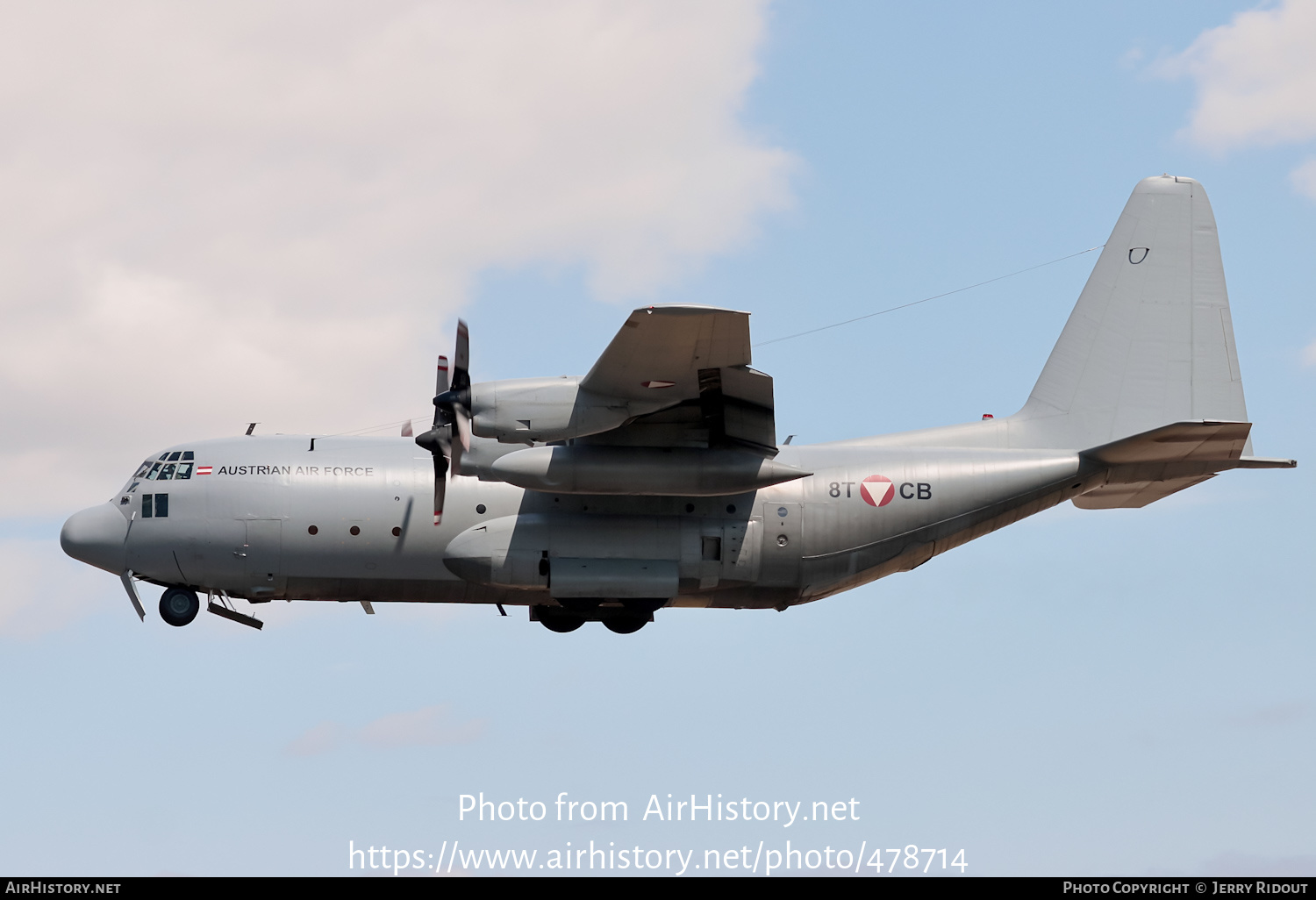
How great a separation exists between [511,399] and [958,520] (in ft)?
24.8

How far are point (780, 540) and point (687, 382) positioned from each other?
3.77 m

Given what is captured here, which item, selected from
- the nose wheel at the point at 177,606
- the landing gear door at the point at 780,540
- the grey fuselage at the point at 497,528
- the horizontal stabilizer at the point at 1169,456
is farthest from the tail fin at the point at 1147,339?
the nose wheel at the point at 177,606

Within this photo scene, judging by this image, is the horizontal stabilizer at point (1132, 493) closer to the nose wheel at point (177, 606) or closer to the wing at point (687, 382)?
the wing at point (687, 382)

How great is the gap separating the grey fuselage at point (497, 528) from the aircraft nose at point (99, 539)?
88mm

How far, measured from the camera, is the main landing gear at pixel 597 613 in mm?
21219

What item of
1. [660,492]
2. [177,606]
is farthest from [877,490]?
[177,606]

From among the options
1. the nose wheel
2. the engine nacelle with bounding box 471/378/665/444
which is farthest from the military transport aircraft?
the engine nacelle with bounding box 471/378/665/444

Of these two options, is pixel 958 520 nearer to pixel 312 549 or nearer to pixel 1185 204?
pixel 1185 204

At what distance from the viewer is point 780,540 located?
69.4 feet

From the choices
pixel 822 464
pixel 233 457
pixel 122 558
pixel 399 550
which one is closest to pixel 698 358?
pixel 822 464

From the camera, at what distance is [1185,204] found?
23188 millimetres

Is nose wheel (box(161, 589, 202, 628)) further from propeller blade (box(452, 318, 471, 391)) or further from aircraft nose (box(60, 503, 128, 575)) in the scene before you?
propeller blade (box(452, 318, 471, 391))

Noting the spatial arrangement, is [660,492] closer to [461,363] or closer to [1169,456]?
[461,363]
